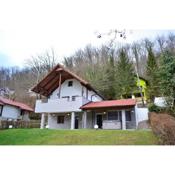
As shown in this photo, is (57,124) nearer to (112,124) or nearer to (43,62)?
(112,124)

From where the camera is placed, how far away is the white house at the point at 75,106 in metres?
10.5

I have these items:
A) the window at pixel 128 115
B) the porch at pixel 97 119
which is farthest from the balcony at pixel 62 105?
the window at pixel 128 115

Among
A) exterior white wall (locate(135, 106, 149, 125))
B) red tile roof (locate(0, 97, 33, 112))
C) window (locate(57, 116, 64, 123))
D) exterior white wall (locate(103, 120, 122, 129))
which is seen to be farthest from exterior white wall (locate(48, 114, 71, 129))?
red tile roof (locate(0, 97, 33, 112))

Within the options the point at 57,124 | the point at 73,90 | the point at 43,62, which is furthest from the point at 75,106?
the point at 43,62

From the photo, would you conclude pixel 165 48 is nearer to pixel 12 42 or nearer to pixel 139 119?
pixel 139 119

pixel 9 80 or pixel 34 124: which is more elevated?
pixel 9 80

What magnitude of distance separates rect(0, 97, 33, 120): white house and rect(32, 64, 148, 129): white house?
425 centimetres

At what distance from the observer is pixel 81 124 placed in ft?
37.4

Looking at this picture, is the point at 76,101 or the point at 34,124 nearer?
the point at 76,101

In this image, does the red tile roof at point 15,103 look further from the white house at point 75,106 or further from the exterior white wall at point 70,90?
the exterior white wall at point 70,90

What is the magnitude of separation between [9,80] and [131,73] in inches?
394
